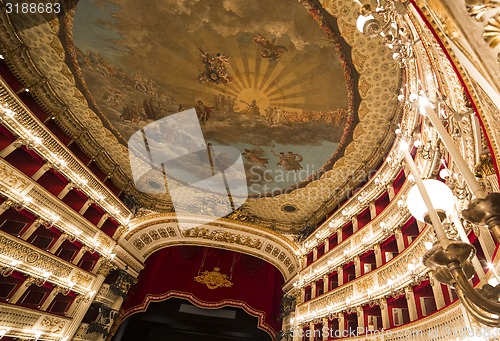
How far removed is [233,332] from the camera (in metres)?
15.2

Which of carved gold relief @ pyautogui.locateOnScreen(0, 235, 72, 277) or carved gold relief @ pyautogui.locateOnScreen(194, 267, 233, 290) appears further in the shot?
carved gold relief @ pyautogui.locateOnScreen(194, 267, 233, 290)

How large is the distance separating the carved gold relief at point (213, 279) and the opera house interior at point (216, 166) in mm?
112

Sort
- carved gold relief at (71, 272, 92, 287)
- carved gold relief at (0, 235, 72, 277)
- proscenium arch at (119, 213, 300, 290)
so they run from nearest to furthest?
carved gold relief at (0, 235, 72, 277), carved gold relief at (71, 272, 92, 287), proscenium arch at (119, 213, 300, 290)

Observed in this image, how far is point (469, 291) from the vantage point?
4.53 feet

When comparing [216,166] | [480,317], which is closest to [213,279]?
[216,166]

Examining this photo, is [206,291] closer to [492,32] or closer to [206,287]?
[206,287]

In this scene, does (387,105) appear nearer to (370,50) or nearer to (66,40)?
(370,50)

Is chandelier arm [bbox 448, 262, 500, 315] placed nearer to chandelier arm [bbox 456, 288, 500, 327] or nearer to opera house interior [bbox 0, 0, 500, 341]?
chandelier arm [bbox 456, 288, 500, 327]

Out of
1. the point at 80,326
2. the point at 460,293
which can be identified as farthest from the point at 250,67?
the point at 80,326

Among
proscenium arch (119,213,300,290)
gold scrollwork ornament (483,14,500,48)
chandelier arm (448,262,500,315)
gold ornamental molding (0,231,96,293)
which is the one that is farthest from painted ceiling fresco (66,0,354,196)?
chandelier arm (448,262,500,315)

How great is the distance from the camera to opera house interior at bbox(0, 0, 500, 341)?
24.2ft

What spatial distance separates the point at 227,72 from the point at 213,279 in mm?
11406

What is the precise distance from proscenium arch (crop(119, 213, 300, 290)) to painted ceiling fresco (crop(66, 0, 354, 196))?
4795 mm

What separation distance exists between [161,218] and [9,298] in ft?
21.7
